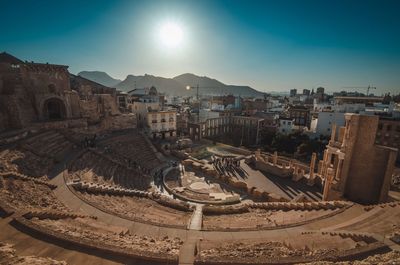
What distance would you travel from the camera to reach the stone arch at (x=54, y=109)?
26.4 meters

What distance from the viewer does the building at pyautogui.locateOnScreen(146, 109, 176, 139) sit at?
34.4m

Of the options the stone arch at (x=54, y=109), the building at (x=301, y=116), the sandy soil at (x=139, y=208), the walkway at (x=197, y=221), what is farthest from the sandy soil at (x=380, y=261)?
the building at (x=301, y=116)

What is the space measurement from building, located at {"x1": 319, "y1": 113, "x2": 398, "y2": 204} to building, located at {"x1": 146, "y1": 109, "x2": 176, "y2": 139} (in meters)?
27.4

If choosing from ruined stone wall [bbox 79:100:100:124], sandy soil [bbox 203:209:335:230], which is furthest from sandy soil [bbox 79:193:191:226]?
ruined stone wall [bbox 79:100:100:124]

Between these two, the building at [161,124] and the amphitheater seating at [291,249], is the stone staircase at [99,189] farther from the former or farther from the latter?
the building at [161,124]

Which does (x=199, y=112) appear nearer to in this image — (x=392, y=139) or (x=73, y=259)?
(x=392, y=139)

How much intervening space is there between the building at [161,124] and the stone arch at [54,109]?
40.0 feet

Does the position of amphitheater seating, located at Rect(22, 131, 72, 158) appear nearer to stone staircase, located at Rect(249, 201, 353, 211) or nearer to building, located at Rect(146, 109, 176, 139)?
building, located at Rect(146, 109, 176, 139)

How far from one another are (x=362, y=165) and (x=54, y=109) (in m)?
35.5

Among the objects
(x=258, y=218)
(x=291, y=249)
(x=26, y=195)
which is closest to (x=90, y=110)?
(x=26, y=195)

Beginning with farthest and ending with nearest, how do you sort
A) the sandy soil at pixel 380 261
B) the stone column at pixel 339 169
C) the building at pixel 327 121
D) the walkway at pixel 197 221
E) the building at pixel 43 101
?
the building at pixel 327 121
the building at pixel 43 101
the stone column at pixel 339 169
the walkway at pixel 197 221
the sandy soil at pixel 380 261

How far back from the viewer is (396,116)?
33.1 meters

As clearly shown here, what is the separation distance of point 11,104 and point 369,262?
29457mm

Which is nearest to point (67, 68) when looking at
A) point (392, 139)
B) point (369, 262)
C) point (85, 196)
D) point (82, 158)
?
point (82, 158)
